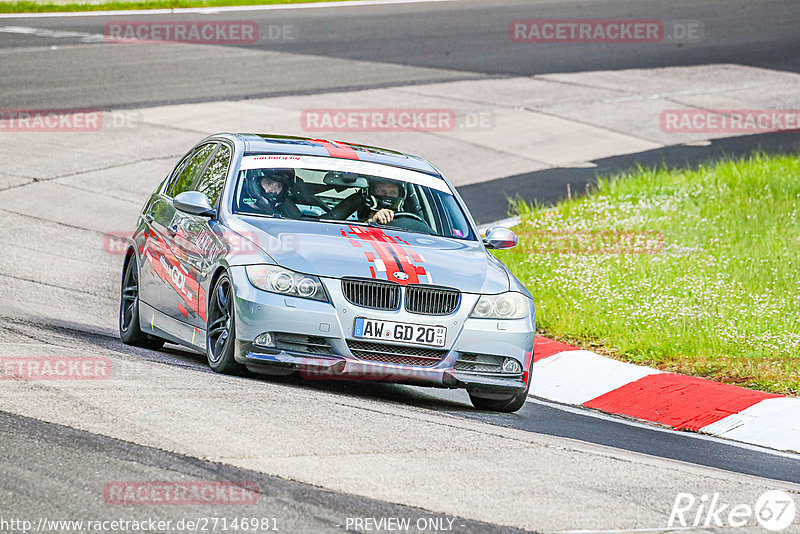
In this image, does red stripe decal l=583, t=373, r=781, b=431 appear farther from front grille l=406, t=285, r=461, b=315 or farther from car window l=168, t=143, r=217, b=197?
car window l=168, t=143, r=217, b=197

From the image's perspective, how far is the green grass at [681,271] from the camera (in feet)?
32.3

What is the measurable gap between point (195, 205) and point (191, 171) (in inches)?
53.2

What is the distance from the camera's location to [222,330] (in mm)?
7930

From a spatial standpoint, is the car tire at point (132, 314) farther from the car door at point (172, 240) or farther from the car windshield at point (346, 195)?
the car windshield at point (346, 195)

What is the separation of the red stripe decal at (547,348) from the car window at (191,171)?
305 centimetres

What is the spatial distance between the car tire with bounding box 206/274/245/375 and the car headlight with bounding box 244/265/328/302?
244 millimetres

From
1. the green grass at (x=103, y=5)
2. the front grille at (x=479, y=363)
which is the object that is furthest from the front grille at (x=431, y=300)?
the green grass at (x=103, y=5)

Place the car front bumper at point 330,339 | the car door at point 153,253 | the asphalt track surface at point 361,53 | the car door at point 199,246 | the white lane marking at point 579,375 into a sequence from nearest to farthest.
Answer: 1. the car front bumper at point 330,339
2. the car door at point 199,246
3. the car door at point 153,253
4. the white lane marking at point 579,375
5. the asphalt track surface at point 361,53

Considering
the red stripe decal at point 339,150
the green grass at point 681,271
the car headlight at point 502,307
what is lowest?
the green grass at point 681,271

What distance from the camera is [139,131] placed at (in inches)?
763

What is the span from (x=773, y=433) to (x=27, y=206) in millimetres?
9716

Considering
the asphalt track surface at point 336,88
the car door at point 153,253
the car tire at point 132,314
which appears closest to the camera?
the asphalt track surface at point 336,88

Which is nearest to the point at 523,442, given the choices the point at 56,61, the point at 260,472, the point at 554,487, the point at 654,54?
the point at 554,487

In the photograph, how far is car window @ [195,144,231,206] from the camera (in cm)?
888
